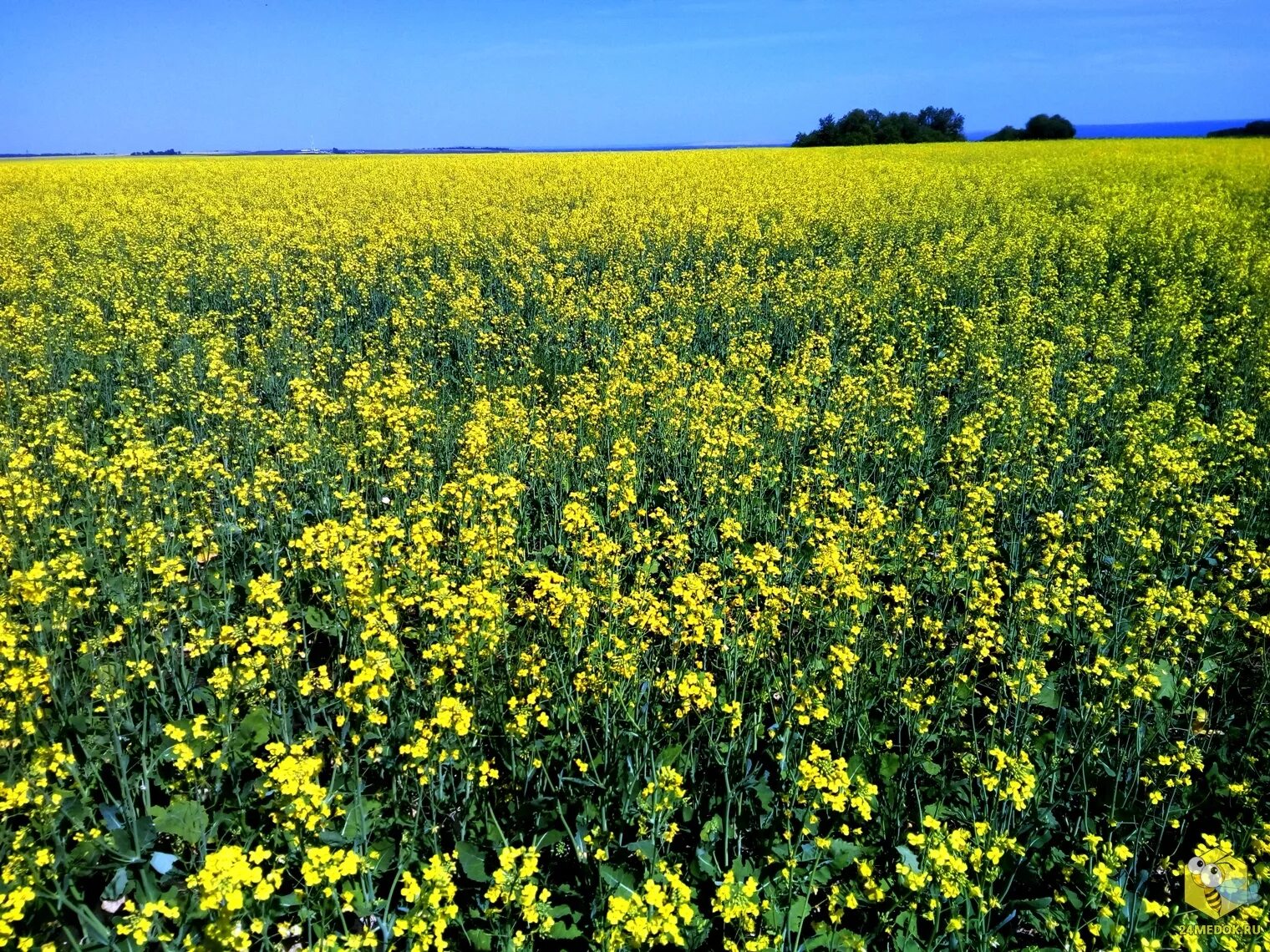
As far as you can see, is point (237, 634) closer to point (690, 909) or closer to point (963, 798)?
point (690, 909)

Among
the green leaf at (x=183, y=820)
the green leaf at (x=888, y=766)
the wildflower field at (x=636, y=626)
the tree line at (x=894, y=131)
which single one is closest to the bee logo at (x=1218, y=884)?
the wildflower field at (x=636, y=626)

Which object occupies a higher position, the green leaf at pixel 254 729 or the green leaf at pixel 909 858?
the green leaf at pixel 254 729

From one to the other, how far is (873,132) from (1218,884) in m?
67.2

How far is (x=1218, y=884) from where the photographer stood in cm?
282

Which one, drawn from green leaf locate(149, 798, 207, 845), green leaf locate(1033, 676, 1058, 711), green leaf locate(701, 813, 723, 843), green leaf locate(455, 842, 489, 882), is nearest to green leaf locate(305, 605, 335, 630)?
green leaf locate(149, 798, 207, 845)

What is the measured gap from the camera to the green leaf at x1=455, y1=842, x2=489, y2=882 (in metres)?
3.05

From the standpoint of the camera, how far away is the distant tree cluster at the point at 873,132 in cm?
6024

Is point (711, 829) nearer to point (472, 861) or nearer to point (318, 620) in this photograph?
point (472, 861)

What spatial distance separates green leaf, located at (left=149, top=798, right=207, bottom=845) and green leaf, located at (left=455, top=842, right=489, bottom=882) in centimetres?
105

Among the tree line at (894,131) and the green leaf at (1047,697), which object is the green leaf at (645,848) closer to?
the green leaf at (1047,697)

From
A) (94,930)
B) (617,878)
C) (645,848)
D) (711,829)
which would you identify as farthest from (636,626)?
(94,930)

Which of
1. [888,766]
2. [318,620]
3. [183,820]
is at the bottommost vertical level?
[888,766]

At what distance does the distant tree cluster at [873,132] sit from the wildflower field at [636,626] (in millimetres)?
55699

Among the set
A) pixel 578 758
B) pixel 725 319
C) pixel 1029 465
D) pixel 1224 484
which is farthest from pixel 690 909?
pixel 725 319
